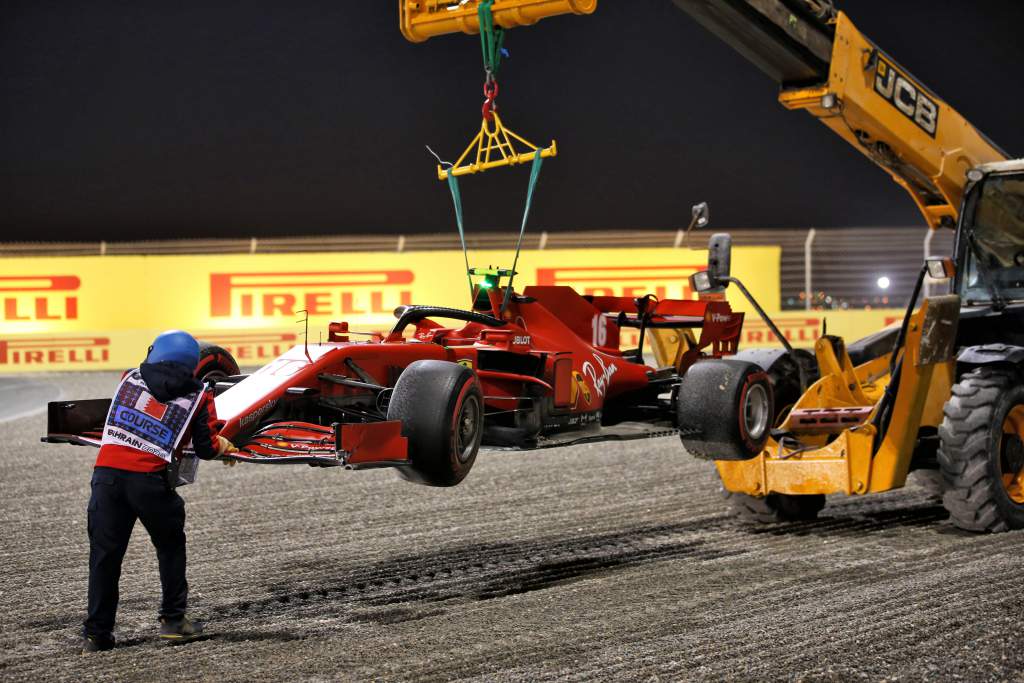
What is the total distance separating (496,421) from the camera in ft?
22.9

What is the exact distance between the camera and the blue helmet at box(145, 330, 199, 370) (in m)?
5.71

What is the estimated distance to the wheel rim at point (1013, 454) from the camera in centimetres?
806

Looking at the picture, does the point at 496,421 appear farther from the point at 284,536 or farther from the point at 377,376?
the point at 284,536

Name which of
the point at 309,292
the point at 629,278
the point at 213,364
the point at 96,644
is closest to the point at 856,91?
the point at 213,364

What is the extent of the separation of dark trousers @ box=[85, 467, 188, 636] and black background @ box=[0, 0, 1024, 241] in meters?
25.0

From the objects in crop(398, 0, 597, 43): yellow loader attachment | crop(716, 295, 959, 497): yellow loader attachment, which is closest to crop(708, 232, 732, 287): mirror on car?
crop(716, 295, 959, 497): yellow loader attachment

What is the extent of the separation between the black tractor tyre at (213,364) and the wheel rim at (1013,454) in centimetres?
513

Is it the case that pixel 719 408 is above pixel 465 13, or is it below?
below

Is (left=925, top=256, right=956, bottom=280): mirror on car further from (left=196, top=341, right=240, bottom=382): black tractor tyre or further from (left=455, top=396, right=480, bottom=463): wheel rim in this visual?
(left=196, top=341, right=240, bottom=382): black tractor tyre

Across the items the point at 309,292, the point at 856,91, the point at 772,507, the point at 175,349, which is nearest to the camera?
the point at 175,349

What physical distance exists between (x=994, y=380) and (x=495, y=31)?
400 centimetres

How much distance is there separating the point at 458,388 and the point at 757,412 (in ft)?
7.03

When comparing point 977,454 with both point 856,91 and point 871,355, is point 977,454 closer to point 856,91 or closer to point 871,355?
point 871,355

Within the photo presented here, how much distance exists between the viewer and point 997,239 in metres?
8.84
